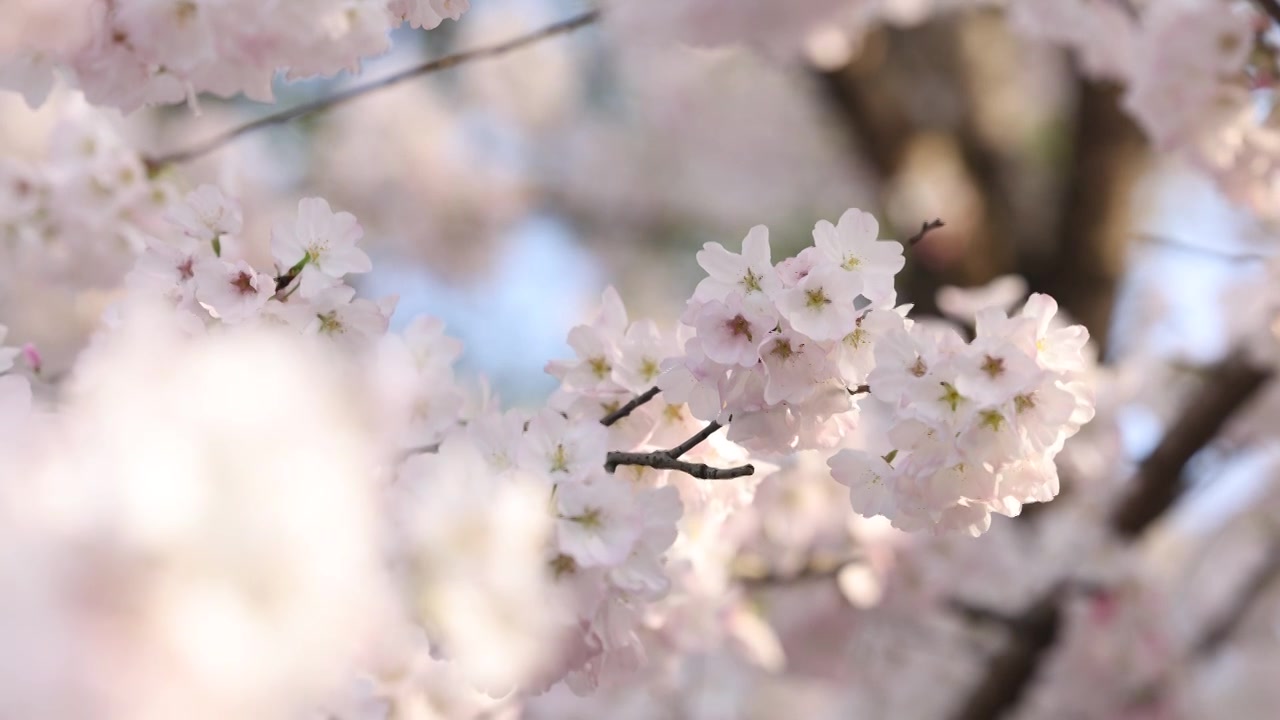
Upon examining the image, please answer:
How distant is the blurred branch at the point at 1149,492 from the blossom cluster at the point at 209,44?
1.13 meters

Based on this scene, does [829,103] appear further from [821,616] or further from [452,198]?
[821,616]

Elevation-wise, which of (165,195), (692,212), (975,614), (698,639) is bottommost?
(692,212)

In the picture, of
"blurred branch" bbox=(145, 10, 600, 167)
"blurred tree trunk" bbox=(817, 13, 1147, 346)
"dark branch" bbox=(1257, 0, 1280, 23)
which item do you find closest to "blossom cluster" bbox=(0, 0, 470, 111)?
"blurred branch" bbox=(145, 10, 600, 167)

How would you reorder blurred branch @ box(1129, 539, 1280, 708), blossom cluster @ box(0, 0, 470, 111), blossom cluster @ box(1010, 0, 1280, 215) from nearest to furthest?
1. blossom cluster @ box(0, 0, 470, 111)
2. blossom cluster @ box(1010, 0, 1280, 215)
3. blurred branch @ box(1129, 539, 1280, 708)

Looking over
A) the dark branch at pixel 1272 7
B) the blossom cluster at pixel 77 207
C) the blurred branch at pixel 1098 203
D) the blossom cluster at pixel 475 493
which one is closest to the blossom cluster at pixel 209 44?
the blossom cluster at pixel 475 493

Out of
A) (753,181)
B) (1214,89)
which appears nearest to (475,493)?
(1214,89)

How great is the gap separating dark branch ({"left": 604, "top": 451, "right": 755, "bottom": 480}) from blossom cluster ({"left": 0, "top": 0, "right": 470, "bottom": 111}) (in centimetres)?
29

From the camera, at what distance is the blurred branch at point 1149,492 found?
4.54 ft

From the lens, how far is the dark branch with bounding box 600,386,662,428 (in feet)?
2.12

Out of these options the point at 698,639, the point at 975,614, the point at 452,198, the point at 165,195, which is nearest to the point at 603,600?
the point at 698,639

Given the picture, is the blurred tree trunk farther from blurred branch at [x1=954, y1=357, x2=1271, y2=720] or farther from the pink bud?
the pink bud

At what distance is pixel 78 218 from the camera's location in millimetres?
1013

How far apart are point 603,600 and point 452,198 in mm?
2506

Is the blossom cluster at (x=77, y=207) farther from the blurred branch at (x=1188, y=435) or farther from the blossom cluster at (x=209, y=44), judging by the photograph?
the blurred branch at (x=1188, y=435)
